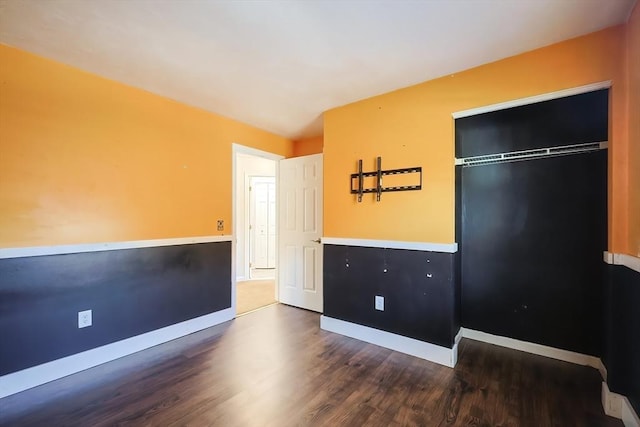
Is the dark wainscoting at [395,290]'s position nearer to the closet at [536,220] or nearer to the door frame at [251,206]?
the closet at [536,220]

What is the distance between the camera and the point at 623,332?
5.20 feet

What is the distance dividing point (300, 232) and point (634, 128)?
310cm

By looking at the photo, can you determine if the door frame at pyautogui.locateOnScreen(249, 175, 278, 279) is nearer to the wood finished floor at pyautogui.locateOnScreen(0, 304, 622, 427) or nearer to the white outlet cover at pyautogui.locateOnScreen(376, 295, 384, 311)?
the wood finished floor at pyautogui.locateOnScreen(0, 304, 622, 427)

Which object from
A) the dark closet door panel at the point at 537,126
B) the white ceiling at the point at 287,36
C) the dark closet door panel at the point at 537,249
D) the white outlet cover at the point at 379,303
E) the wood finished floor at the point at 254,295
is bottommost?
the wood finished floor at the point at 254,295

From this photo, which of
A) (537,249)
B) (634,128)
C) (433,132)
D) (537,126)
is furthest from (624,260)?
(433,132)

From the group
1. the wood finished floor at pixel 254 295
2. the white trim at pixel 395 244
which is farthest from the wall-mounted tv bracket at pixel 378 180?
the wood finished floor at pixel 254 295

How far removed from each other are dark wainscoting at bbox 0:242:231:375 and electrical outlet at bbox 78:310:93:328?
3 centimetres

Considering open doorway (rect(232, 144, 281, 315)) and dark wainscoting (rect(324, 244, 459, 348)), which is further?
open doorway (rect(232, 144, 281, 315))

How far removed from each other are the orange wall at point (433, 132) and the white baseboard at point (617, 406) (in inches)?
35.5

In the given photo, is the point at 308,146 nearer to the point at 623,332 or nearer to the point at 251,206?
the point at 251,206

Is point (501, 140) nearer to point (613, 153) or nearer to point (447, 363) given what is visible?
point (613, 153)

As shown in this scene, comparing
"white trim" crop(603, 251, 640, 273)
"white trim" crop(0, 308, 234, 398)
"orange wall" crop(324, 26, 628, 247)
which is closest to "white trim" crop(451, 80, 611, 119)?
"orange wall" crop(324, 26, 628, 247)

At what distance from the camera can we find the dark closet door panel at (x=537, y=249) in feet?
7.22

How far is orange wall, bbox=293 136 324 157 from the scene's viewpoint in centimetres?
404
